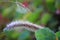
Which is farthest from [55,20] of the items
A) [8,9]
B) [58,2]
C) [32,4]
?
[8,9]

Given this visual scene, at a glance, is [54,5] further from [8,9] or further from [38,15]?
[8,9]

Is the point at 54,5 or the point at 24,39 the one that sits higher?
the point at 54,5

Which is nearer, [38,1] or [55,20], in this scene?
[55,20]

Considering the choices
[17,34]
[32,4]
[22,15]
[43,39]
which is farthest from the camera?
[32,4]

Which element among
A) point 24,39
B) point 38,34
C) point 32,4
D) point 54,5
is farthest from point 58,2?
point 38,34

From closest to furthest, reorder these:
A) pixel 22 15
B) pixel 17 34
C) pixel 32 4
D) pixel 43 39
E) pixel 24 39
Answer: pixel 43 39, pixel 24 39, pixel 17 34, pixel 22 15, pixel 32 4

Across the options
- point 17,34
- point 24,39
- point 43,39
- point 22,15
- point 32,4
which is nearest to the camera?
point 43,39

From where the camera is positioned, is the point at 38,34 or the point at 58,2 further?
the point at 58,2

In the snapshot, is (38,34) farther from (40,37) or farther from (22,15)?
A: (22,15)

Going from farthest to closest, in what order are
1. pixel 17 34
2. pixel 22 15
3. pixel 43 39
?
1. pixel 22 15
2. pixel 17 34
3. pixel 43 39
